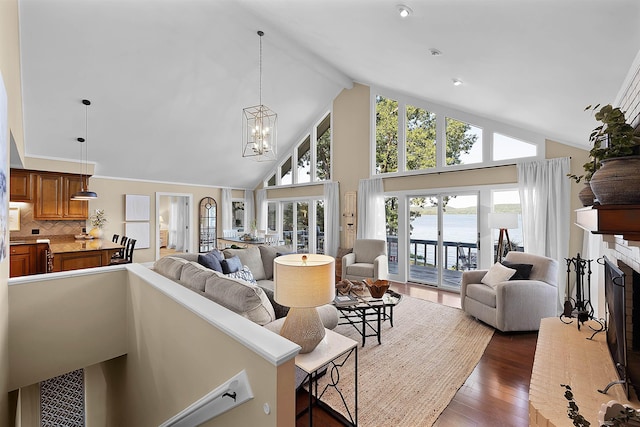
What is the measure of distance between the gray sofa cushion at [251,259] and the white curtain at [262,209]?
15.3ft

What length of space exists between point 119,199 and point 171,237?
10.1 feet

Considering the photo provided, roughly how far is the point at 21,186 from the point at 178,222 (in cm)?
411

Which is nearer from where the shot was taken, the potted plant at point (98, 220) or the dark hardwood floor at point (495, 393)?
the dark hardwood floor at point (495, 393)

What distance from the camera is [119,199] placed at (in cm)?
703

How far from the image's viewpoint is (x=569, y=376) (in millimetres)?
1875

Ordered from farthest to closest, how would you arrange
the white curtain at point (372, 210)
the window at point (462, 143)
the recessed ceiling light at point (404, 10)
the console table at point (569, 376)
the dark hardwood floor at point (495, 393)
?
the white curtain at point (372, 210) < the window at point (462, 143) < the recessed ceiling light at point (404, 10) < the dark hardwood floor at point (495, 393) < the console table at point (569, 376)

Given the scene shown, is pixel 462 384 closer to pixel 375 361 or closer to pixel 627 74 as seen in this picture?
pixel 375 361

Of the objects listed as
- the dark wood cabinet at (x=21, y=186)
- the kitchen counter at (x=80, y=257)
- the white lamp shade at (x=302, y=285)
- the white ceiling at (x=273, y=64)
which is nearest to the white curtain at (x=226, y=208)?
the white ceiling at (x=273, y=64)

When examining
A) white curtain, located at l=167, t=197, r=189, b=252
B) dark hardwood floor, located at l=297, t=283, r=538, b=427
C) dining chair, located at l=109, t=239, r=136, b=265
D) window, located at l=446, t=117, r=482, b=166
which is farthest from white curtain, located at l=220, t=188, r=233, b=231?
dark hardwood floor, located at l=297, t=283, r=538, b=427

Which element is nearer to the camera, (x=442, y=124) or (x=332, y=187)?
(x=442, y=124)

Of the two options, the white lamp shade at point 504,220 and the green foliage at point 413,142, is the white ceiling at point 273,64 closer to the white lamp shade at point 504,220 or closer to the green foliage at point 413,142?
the green foliage at point 413,142

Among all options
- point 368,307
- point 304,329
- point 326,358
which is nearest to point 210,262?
point 368,307

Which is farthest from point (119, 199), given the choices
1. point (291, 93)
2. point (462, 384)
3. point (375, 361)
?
point (462, 384)

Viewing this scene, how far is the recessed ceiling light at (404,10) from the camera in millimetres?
2540
